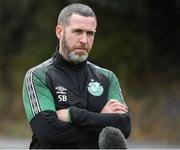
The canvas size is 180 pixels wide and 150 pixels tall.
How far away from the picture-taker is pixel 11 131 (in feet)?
70.5

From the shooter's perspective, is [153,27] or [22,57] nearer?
[153,27]

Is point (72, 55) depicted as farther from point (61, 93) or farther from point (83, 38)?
point (61, 93)

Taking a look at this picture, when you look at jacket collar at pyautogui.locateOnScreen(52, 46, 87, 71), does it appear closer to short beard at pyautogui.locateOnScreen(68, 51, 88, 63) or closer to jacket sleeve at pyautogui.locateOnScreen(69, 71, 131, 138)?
short beard at pyautogui.locateOnScreen(68, 51, 88, 63)

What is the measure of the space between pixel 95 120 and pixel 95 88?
0.24 m

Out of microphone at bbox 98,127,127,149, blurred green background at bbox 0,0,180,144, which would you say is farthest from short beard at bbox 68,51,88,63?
blurred green background at bbox 0,0,180,144

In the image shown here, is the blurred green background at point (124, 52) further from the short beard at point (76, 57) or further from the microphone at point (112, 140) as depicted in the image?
A: the microphone at point (112, 140)

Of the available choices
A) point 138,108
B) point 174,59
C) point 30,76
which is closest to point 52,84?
point 30,76

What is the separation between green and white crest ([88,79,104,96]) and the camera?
212 inches

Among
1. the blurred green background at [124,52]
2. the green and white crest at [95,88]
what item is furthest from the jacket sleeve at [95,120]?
the blurred green background at [124,52]

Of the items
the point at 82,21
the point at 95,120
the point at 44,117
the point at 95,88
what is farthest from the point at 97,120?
the point at 82,21

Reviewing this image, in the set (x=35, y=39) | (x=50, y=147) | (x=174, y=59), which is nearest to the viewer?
(x=50, y=147)

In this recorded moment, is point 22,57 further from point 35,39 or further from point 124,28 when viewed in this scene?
point 124,28

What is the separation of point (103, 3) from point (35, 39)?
3592 mm

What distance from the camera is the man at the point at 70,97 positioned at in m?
5.25
